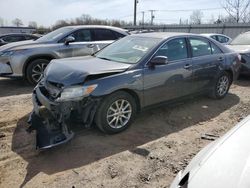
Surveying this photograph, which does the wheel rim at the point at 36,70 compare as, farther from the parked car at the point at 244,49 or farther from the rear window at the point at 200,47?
the parked car at the point at 244,49

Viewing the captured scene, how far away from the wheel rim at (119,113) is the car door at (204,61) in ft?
5.80

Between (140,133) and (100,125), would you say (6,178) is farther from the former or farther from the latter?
(140,133)

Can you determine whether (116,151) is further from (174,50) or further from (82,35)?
(82,35)

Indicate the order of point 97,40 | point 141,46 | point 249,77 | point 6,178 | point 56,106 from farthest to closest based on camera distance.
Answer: point 249,77, point 97,40, point 141,46, point 56,106, point 6,178

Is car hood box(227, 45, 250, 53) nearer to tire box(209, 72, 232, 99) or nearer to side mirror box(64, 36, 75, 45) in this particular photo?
tire box(209, 72, 232, 99)

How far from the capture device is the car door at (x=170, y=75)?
14.9ft

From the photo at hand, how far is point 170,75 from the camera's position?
4816mm

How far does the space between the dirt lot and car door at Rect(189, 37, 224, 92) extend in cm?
60

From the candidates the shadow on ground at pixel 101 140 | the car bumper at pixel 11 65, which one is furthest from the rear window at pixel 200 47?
the car bumper at pixel 11 65

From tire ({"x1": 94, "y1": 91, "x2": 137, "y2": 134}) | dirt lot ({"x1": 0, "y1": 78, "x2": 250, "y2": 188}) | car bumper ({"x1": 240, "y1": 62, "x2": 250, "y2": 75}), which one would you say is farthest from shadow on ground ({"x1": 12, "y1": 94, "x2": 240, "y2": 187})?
car bumper ({"x1": 240, "y1": 62, "x2": 250, "y2": 75})

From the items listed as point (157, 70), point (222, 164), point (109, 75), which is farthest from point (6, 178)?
point (157, 70)

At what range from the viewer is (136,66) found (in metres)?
4.36

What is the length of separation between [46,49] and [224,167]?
629 centimetres

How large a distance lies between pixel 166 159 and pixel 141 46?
2.15m
